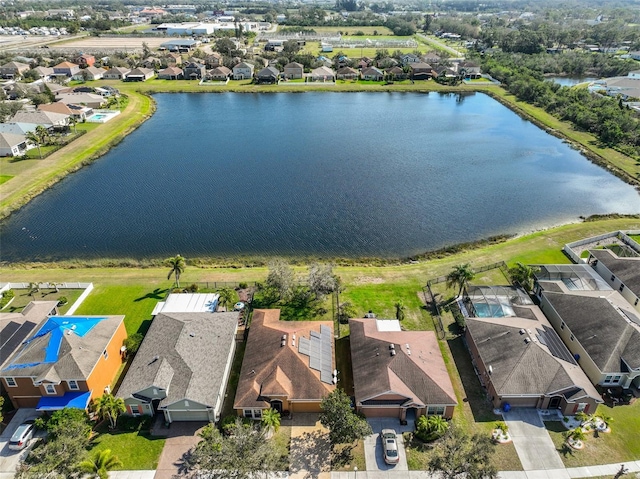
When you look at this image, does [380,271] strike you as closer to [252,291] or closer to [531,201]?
[252,291]

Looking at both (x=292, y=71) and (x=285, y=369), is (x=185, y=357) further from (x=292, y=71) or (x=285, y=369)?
(x=292, y=71)

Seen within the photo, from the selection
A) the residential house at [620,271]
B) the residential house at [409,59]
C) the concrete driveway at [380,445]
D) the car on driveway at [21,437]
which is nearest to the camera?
the concrete driveway at [380,445]

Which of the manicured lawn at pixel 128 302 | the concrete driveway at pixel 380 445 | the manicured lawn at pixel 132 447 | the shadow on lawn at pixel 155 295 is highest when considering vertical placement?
the manicured lawn at pixel 132 447

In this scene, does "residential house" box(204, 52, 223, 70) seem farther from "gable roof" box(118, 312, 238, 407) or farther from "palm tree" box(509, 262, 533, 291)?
"palm tree" box(509, 262, 533, 291)

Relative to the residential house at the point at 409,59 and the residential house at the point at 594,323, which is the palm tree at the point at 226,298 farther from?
the residential house at the point at 409,59


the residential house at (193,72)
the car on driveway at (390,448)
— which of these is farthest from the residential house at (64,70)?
the car on driveway at (390,448)

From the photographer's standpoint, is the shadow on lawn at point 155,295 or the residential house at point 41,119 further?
the residential house at point 41,119
